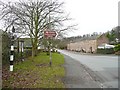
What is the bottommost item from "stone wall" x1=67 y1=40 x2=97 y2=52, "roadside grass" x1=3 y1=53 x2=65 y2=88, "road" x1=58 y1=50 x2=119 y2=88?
"road" x1=58 y1=50 x2=119 y2=88

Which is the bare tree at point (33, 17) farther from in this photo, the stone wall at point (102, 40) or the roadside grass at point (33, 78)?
the stone wall at point (102, 40)

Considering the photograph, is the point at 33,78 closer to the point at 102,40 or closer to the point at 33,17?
the point at 33,17

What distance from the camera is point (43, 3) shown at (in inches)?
878

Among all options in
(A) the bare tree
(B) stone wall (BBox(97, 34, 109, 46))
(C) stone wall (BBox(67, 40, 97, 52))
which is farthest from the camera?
(C) stone wall (BBox(67, 40, 97, 52))

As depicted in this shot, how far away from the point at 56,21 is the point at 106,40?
55.8 metres

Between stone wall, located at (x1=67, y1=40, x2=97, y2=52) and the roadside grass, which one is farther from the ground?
stone wall, located at (x1=67, y1=40, x2=97, y2=52)

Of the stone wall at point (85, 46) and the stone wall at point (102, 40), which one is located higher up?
the stone wall at point (102, 40)

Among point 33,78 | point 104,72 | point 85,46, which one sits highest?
point 85,46

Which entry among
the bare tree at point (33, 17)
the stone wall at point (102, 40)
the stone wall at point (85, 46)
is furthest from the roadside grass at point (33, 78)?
the stone wall at point (102, 40)

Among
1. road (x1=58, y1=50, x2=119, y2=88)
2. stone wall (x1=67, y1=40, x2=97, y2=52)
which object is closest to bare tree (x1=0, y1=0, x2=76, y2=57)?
road (x1=58, y1=50, x2=119, y2=88)

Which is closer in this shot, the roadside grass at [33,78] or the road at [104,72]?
the roadside grass at [33,78]

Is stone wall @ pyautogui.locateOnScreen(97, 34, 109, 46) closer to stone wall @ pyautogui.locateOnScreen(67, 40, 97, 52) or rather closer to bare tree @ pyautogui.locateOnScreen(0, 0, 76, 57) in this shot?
stone wall @ pyautogui.locateOnScreen(67, 40, 97, 52)

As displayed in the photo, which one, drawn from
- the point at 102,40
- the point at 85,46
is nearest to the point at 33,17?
the point at 102,40

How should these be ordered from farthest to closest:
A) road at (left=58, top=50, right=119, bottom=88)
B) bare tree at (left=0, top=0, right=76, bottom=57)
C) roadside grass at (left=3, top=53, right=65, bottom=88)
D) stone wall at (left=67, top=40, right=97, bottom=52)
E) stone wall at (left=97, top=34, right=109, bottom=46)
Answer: stone wall at (left=67, top=40, right=97, bottom=52), stone wall at (left=97, top=34, right=109, bottom=46), bare tree at (left=0, top=0, right=76, bottom=57), road at (left=58, top=50, right=119, bottom=88), roadside grass at (left=3, top=53, right=65, bottom=88)
